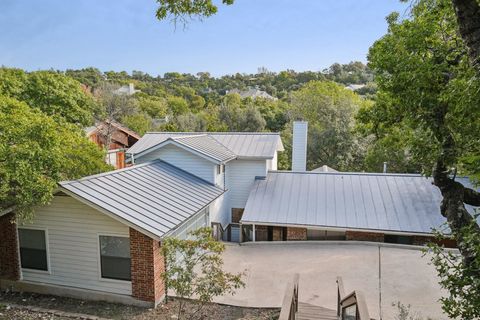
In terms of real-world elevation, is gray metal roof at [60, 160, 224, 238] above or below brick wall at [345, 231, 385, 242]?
above

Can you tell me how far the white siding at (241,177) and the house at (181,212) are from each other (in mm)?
52

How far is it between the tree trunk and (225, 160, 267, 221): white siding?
1292cm

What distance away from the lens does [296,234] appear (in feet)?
47.5

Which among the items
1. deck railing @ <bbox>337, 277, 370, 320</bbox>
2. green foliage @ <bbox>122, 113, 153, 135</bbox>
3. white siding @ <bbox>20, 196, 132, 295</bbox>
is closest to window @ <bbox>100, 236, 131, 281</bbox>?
white siding @ <bbox>20, 196, 132, 295</bbox>

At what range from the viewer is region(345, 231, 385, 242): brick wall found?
13.9 metres

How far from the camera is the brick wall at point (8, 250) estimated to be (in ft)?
33.1

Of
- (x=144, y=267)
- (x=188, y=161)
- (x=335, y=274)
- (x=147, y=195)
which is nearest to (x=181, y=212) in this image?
(x=147, y=195)

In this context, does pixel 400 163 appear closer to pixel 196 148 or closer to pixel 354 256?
pixel 354 256

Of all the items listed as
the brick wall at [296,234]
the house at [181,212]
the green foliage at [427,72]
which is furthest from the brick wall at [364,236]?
the green foliage at [427,72]

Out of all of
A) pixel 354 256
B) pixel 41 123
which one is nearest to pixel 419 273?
pixel 354 256

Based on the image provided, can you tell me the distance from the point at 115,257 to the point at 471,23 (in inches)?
371

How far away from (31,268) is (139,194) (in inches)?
155

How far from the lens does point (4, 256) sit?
10219 mm

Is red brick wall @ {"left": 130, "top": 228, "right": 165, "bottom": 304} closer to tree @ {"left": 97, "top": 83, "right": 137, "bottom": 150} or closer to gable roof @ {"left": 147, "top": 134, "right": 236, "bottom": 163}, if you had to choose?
gable roof @ {"left": 147, "top": 134, "right": 236, "bottom": 163}
